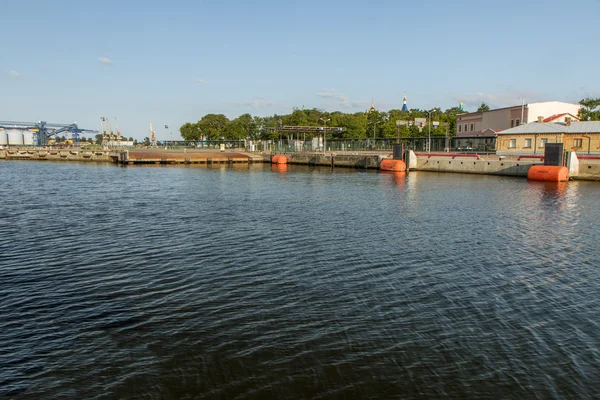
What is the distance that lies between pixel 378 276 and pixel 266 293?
4.07 metres

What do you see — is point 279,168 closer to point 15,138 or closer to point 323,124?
point 323,124

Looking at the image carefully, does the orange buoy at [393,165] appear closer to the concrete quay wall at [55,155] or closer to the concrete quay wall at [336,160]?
the concrete quay wall at [336,160]

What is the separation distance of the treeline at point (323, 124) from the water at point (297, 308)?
83.0 m

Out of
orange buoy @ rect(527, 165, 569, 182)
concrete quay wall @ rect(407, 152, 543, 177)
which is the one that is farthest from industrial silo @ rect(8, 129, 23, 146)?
orange buoy @ rect(527, 165, 569, 182)

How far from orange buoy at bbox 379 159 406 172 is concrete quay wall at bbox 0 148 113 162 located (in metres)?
63.7

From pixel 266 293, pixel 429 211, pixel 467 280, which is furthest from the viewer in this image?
pixel 429 211

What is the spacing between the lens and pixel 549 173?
4950cm

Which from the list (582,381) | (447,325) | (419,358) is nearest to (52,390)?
(419,358)

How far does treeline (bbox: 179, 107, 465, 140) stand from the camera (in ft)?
423

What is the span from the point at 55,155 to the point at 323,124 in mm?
75833

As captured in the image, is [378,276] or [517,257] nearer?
[378,276]

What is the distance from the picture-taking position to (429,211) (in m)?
30.3

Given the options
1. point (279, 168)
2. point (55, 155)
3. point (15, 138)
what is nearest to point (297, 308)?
point (279, 168)

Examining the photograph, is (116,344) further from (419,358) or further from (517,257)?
(517,257)
